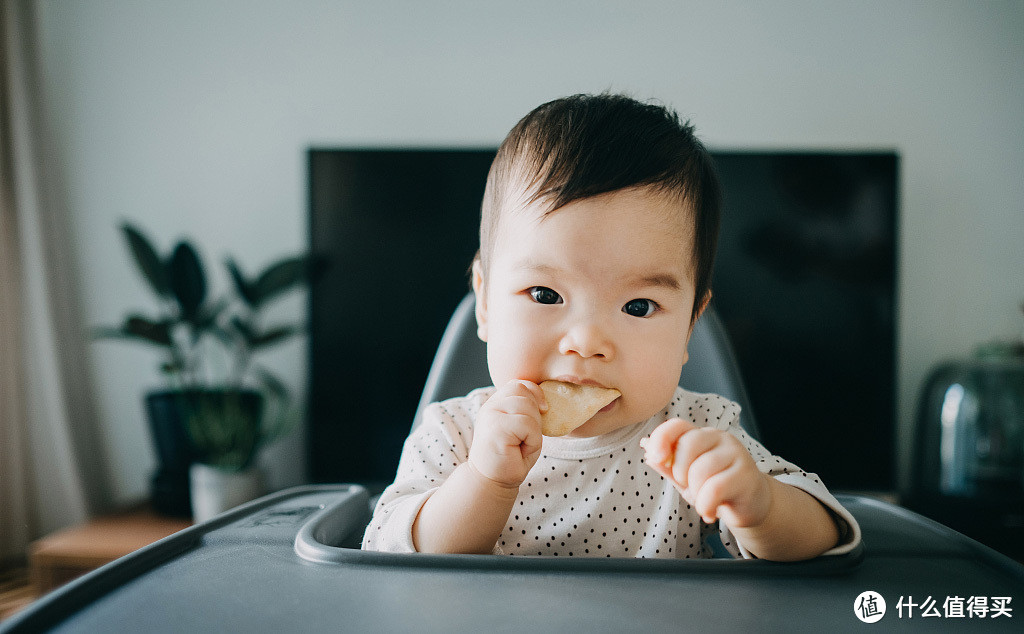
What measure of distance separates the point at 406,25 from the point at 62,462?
6.36ft

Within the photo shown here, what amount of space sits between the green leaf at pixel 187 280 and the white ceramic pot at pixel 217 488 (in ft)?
1.49

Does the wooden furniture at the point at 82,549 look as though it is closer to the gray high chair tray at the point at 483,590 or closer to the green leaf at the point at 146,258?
the green leaf at the point at 146,258

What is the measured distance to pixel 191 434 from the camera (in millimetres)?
1818

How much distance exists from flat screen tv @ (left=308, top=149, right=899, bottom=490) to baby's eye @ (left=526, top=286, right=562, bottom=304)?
1405 mm

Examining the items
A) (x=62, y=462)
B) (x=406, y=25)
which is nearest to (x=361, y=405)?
(x=62, y=462)

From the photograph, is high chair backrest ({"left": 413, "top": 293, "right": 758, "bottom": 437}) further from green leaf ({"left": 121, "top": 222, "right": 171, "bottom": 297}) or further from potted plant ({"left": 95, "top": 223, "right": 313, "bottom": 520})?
green leaf ({"left": 121, "top": 222, "right": 171, "bottom": 297})

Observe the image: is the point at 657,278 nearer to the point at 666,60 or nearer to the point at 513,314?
the point at 513,314

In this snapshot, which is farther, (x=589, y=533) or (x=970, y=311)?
(x=970, y=311)

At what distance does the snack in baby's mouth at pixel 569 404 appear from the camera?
54 cm

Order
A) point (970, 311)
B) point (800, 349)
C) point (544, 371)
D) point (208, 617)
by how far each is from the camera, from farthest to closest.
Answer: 1. point (970, 311)
2. point (800, 349)
3. point (544, 371)
4. point (208, 617)

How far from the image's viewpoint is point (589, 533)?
0.69m

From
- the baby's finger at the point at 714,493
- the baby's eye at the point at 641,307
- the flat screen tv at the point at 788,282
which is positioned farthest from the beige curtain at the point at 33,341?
the baby's finger at the point at 714,493

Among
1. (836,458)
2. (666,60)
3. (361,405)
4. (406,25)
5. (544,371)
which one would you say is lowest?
(836,458)

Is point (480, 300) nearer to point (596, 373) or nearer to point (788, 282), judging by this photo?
point (596, 373)
